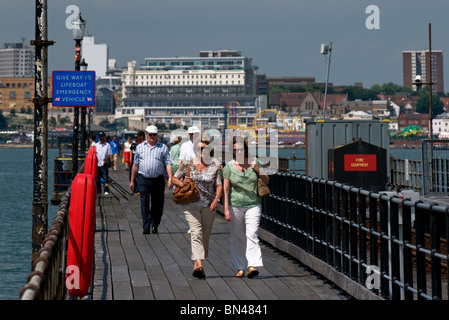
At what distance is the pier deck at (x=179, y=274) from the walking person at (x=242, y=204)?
0.90 ft

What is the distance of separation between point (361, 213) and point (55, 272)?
11.3 feet

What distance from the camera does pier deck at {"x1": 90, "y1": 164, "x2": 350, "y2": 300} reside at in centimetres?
966

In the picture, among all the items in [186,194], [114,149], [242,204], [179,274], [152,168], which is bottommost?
[179,274]

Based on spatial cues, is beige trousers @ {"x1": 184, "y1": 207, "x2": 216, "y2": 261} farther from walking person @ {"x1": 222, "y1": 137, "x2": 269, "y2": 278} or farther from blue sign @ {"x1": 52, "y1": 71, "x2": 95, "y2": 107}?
blue sign @ {"x1": 52, "y1": 71, "x2": 95, "y2": 107}

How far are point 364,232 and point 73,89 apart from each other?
951 cm

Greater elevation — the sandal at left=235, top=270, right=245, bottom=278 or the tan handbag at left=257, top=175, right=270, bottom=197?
the tan handbag at left=257, top=175, right=270, bottom=197

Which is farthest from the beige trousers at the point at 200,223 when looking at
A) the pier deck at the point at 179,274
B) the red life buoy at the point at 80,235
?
the red life buoy at the point at 80,235

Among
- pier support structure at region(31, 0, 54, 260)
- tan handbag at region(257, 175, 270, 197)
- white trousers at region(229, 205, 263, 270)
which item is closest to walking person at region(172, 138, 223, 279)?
white trousers at region(229, 205, 263, 270)

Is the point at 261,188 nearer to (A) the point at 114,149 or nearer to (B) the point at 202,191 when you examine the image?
(B) the point at 202,191

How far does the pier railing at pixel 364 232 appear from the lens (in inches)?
308

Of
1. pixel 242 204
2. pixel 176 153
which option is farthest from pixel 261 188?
pixel 176 153

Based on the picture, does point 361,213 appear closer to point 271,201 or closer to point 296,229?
point 296,229

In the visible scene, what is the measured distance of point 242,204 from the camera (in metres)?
11.0

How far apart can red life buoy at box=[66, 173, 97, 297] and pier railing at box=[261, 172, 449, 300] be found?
9.34 ft
